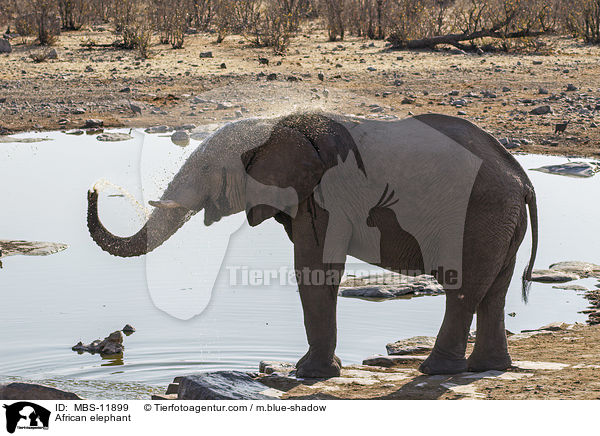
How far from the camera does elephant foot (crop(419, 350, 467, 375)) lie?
5117mm

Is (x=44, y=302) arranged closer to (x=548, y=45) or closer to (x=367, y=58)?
(x=367, y=58)

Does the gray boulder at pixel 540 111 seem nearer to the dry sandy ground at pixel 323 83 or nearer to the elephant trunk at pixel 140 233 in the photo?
the dry sandy ground at pixel 323 83

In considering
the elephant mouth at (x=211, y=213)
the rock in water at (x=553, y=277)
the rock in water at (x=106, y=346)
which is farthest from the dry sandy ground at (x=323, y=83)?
the elephant mouth at (x=211, y=213)

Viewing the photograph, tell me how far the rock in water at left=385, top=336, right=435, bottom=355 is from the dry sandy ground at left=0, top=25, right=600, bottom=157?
7041 mm

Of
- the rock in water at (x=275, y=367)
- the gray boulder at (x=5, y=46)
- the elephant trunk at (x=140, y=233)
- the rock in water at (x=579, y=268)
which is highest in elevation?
the gray boulder at (x=5, y=46)

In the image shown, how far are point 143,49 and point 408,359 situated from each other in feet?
46.5

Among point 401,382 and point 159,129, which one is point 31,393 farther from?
point 159,129

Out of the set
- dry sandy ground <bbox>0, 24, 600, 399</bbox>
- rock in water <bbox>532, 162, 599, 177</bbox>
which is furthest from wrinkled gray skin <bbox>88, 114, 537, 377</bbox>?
rock in water <bbox>532, 162, 599, 177</bbox>

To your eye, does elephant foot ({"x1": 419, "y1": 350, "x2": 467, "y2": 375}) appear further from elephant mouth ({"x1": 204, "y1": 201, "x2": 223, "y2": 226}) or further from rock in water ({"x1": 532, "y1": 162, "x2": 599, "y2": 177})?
rock in water ({"x1": 532, "y1": 162, "x2": 599, "y2": 177})

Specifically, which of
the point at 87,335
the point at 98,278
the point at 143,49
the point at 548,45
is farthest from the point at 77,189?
the point at 548,45

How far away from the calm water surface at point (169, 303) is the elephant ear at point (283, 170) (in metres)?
0.55

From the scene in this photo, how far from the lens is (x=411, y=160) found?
4.95m

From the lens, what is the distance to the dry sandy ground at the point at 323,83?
14.5 m
